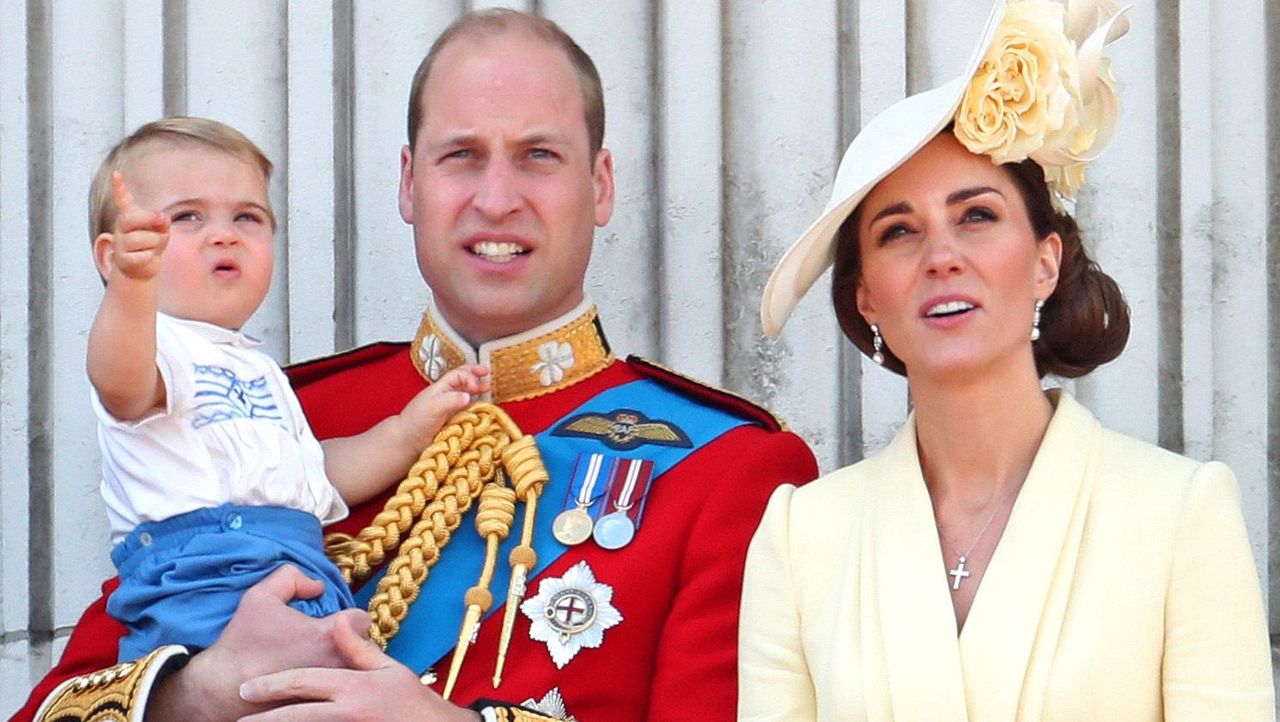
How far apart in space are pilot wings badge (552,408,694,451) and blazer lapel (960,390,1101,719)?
0.62 metres

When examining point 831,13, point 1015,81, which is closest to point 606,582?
point 1015,81

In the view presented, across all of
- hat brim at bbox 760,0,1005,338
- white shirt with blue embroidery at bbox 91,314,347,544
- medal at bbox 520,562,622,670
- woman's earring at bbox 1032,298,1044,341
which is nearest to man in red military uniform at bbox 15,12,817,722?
medal at bbox 520,562,622,670

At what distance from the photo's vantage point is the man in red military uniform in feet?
9.26

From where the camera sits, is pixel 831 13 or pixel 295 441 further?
pixel 831 13

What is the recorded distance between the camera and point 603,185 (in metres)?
3.53

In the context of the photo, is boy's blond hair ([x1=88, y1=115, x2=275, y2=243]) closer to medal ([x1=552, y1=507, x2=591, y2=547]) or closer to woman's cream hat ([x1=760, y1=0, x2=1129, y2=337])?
medal ([x1=552, y1=507, x2=591, y2=547])

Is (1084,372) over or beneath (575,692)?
over

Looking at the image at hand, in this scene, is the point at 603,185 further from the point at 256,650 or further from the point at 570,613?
the point at 256,650

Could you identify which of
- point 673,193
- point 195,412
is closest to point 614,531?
point 195,412

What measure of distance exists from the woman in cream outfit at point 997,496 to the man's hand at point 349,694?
1.46 ft

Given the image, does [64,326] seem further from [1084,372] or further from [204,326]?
[1084,372]

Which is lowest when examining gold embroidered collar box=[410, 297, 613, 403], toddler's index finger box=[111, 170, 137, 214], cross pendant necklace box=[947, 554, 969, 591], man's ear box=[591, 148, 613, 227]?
cross pendant necklace box=[947, 554, 969, 591]

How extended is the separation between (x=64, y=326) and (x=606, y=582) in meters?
1.39

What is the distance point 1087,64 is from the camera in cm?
283
